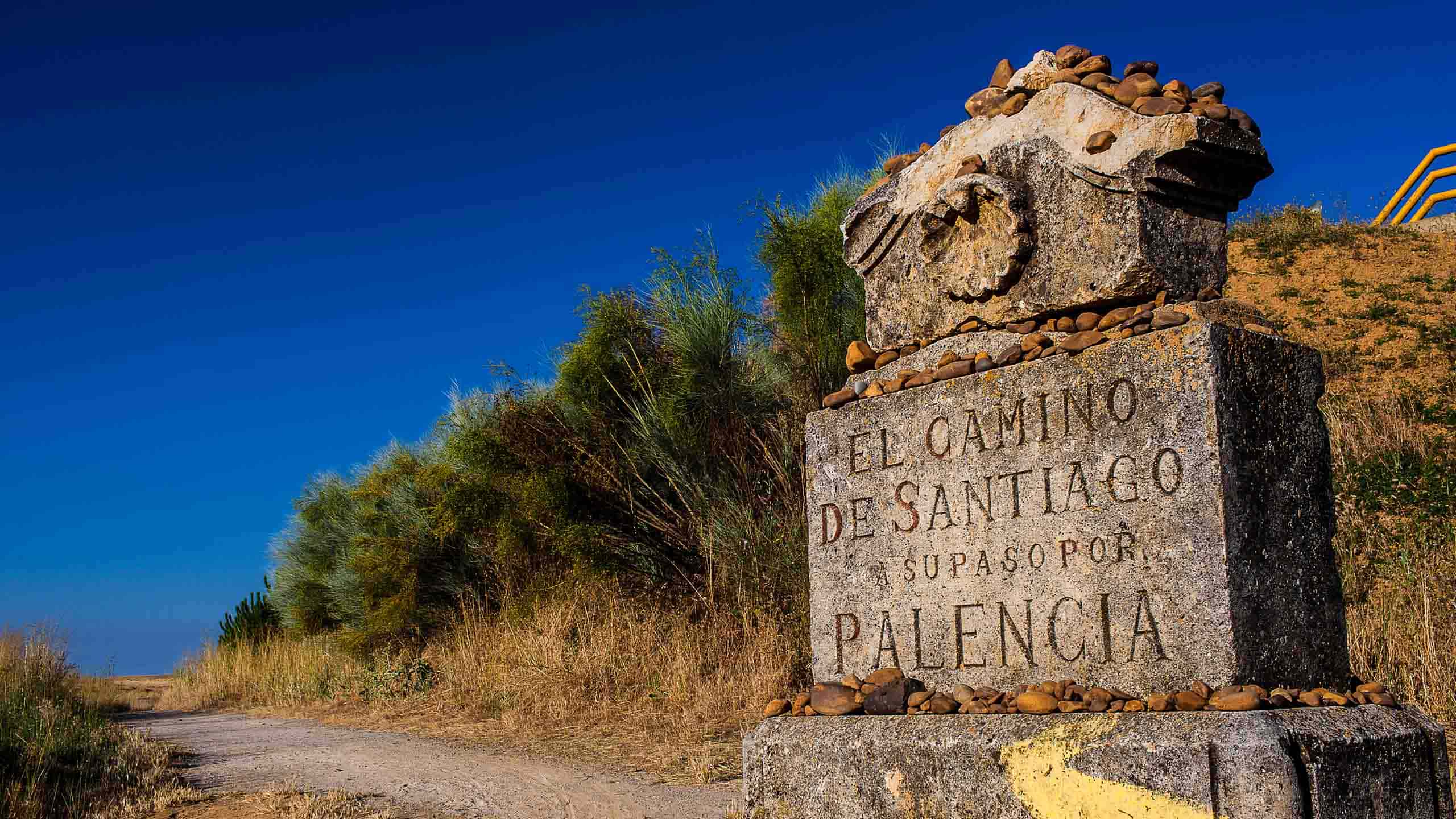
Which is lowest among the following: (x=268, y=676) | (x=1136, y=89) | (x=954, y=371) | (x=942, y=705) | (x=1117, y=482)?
(x=268, y=676)

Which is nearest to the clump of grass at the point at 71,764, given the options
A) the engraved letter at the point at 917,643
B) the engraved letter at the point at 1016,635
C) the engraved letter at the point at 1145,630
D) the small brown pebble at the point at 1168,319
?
the engraved letter at the point at 917,643

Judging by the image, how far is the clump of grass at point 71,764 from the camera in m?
5.41

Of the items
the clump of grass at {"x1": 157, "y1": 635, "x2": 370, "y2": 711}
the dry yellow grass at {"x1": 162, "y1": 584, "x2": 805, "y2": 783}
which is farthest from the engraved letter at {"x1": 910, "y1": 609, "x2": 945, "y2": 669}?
the clump of grass at {"x1": 157, "y1": 635, "x2": 370, "y2": 711}

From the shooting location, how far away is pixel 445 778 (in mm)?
6043

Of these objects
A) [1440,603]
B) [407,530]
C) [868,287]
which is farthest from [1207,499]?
[407,530]

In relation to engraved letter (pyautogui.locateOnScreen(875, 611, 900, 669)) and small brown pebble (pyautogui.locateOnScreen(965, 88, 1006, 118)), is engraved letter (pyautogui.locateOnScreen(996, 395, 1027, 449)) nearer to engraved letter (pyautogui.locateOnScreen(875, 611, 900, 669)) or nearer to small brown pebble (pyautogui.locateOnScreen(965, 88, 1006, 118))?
engraved letter (pyautogui.locateOnScreen(875, 611, 900, 669))

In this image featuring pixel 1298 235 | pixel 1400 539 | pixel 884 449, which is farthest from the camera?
pixel 1298 235

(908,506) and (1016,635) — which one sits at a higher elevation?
(908,506)

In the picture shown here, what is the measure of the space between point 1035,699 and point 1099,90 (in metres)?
1.90

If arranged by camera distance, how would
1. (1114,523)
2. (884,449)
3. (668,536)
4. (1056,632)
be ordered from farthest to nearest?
(668,536), (884,449), (1056,632), (1114,523)

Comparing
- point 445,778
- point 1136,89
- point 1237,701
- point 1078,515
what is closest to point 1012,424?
point 1078,515

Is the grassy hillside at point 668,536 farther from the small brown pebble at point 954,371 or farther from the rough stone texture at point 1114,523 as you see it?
the small brown pebble at point 954,371

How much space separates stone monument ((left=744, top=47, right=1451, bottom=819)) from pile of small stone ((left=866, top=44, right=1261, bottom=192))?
0.01m

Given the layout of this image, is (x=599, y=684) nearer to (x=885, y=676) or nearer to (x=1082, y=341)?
(x=885, y=676)
